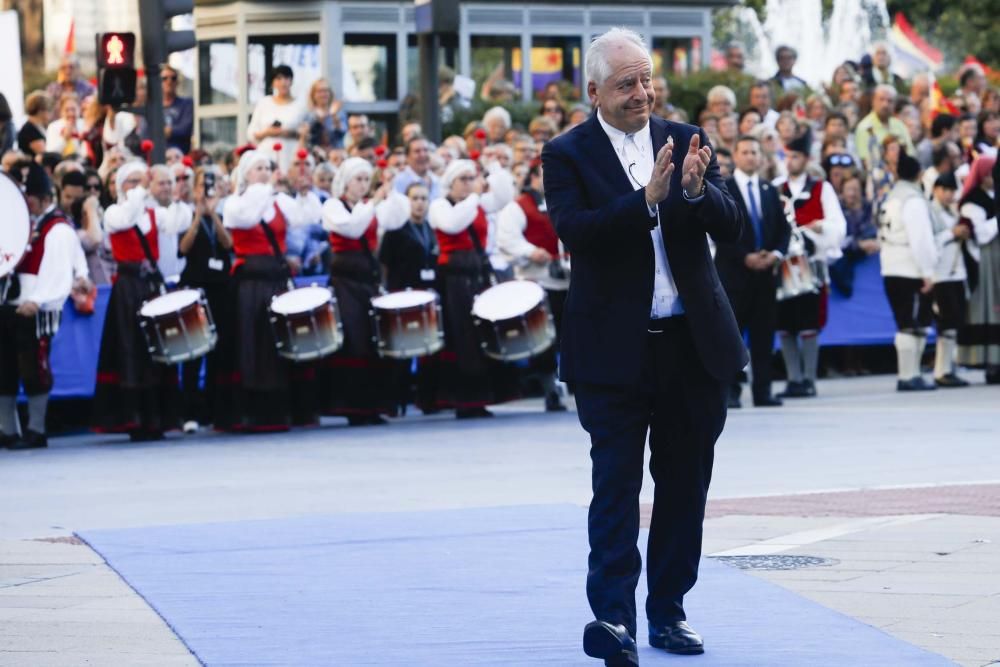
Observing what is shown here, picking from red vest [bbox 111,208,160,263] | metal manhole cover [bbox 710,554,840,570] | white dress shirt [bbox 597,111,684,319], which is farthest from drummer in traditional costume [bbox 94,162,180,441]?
white dress shirt [bbox 597,111,684,319]

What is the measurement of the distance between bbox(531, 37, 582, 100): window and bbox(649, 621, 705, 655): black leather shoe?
24.1 metres

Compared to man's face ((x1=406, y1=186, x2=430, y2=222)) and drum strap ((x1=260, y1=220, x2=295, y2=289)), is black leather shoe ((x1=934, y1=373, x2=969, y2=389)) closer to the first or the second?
man's face ((x1=406, y1=186, x2=430, y2=222))

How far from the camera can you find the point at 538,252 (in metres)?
16.7

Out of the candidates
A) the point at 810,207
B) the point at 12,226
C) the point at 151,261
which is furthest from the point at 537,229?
the point at 12,226

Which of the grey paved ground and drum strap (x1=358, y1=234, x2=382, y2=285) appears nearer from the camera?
the grey paved ground

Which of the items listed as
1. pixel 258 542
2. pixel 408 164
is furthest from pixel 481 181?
pixel 258 542

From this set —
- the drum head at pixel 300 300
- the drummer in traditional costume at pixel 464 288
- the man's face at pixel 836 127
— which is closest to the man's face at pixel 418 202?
the drummer in traditional costume at pixel 464 288

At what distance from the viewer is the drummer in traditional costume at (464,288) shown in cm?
1628

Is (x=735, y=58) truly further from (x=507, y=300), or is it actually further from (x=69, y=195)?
(x=69, y=195)

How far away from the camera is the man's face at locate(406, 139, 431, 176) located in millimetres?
17469

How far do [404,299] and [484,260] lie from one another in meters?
1.04

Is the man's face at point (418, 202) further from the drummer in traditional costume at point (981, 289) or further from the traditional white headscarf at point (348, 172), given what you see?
the drummer in traditional costume at point (981, 289)

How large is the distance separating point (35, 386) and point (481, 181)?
3630mm

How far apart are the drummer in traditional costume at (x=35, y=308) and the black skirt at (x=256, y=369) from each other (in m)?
1.30
